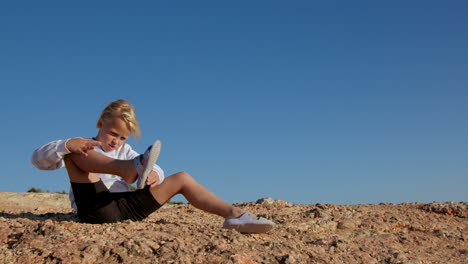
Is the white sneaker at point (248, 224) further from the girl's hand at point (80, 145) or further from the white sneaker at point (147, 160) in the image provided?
the girl's hand at point (80, 145)

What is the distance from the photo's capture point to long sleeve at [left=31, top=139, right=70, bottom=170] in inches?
155

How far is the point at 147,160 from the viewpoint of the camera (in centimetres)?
360

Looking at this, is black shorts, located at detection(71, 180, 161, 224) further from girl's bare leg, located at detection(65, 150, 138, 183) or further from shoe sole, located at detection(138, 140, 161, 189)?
shoe sole, located at detection(138, 140, 161, 189)

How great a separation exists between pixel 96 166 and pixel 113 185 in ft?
2.39

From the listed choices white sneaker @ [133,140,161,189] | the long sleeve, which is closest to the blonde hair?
the long sleeve

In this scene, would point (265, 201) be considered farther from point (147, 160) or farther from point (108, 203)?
point (147, 160)

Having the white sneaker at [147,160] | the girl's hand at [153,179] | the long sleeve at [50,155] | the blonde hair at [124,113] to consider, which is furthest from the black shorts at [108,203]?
the white sneaker at [147,160]

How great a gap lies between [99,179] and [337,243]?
2.26m

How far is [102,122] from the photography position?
14.4 ft

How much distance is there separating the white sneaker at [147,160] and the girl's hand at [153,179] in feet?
1.45

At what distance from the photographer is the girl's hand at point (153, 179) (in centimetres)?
414

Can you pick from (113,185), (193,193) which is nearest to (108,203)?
(113,185)

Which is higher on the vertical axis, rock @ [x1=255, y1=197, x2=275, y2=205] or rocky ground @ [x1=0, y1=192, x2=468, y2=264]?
rock @ [x1=255, y1=197, x2=275, y2=205]

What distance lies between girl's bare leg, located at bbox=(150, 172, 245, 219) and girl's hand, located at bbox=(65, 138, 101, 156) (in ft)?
2.31
